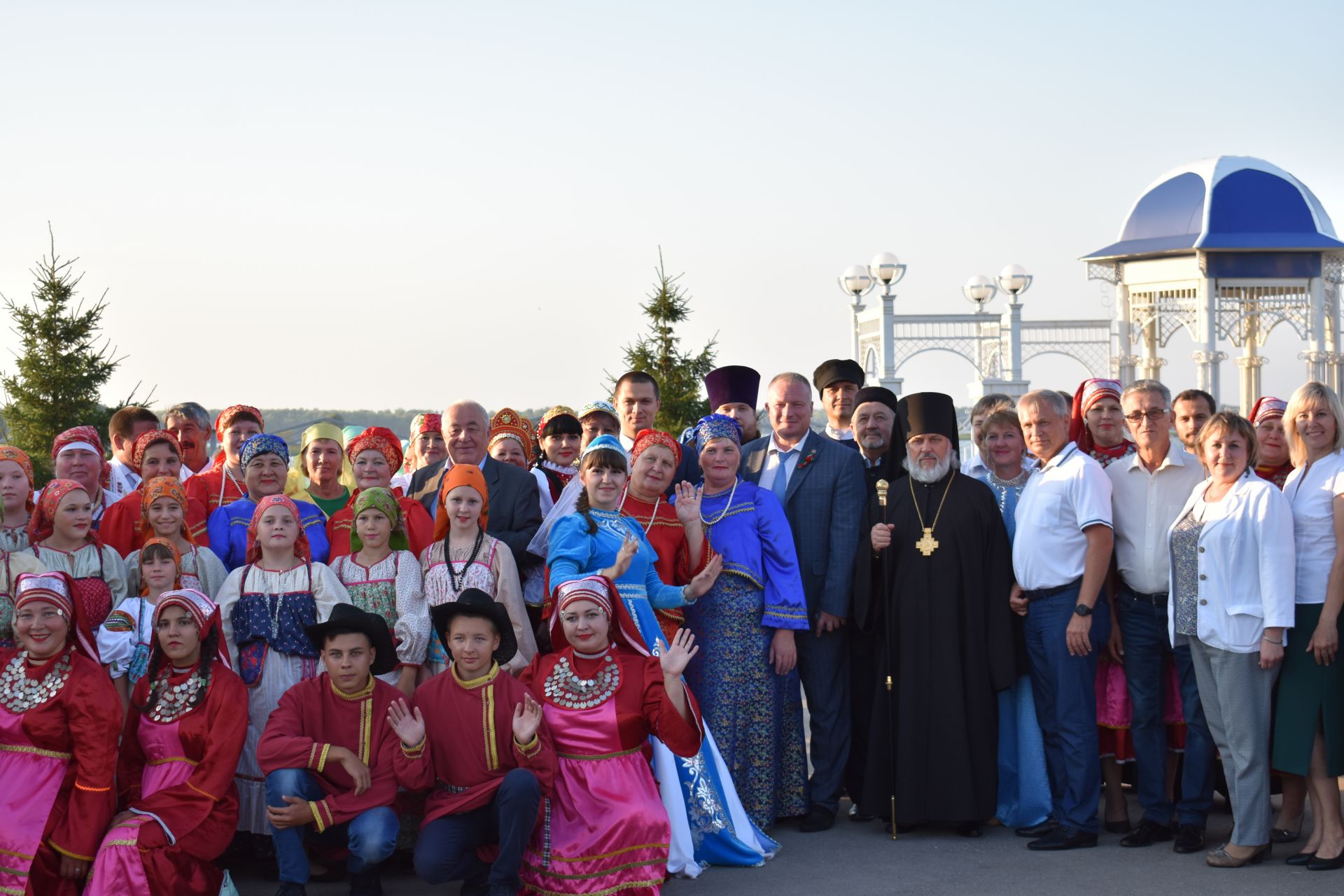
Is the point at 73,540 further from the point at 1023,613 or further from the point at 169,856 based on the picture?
the point at 1023,613

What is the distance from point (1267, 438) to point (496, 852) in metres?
4.06

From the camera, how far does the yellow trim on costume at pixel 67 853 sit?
5.03 metres

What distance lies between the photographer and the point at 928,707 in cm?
625

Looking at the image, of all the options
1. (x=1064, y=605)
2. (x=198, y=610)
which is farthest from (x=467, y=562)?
(x=1064, y=605)

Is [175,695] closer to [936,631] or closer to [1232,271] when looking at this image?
[936,631]

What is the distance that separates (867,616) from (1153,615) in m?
1.31

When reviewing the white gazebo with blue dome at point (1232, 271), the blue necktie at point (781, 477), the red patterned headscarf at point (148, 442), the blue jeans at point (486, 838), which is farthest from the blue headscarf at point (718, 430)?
the white gazebo with blue dome at point (1232, 271)

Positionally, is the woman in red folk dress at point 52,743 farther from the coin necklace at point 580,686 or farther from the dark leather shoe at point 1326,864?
the dark leather shoe at point 1326,864

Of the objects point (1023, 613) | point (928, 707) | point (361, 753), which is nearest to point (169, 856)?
point (361, 753)

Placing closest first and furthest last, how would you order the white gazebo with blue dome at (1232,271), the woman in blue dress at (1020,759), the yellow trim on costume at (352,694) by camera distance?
the yellow trim on costume at (352,694) → the woman in blue dress at (1020,759) → the white gazebo with blue dome at (1232,271)

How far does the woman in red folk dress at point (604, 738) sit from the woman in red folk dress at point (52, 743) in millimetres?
1653

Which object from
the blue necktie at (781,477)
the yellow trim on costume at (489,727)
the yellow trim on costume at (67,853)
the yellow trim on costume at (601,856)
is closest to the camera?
the yellow trim on costume at (67,853)

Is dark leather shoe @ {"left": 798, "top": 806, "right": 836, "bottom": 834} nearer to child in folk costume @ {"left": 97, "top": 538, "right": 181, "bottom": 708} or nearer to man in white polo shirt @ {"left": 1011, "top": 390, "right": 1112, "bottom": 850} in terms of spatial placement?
man in white polo shirt @ {"left": 1011, "top": 390, "right": 1112, "bottom": 850}

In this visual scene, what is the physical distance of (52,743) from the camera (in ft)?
17.0
